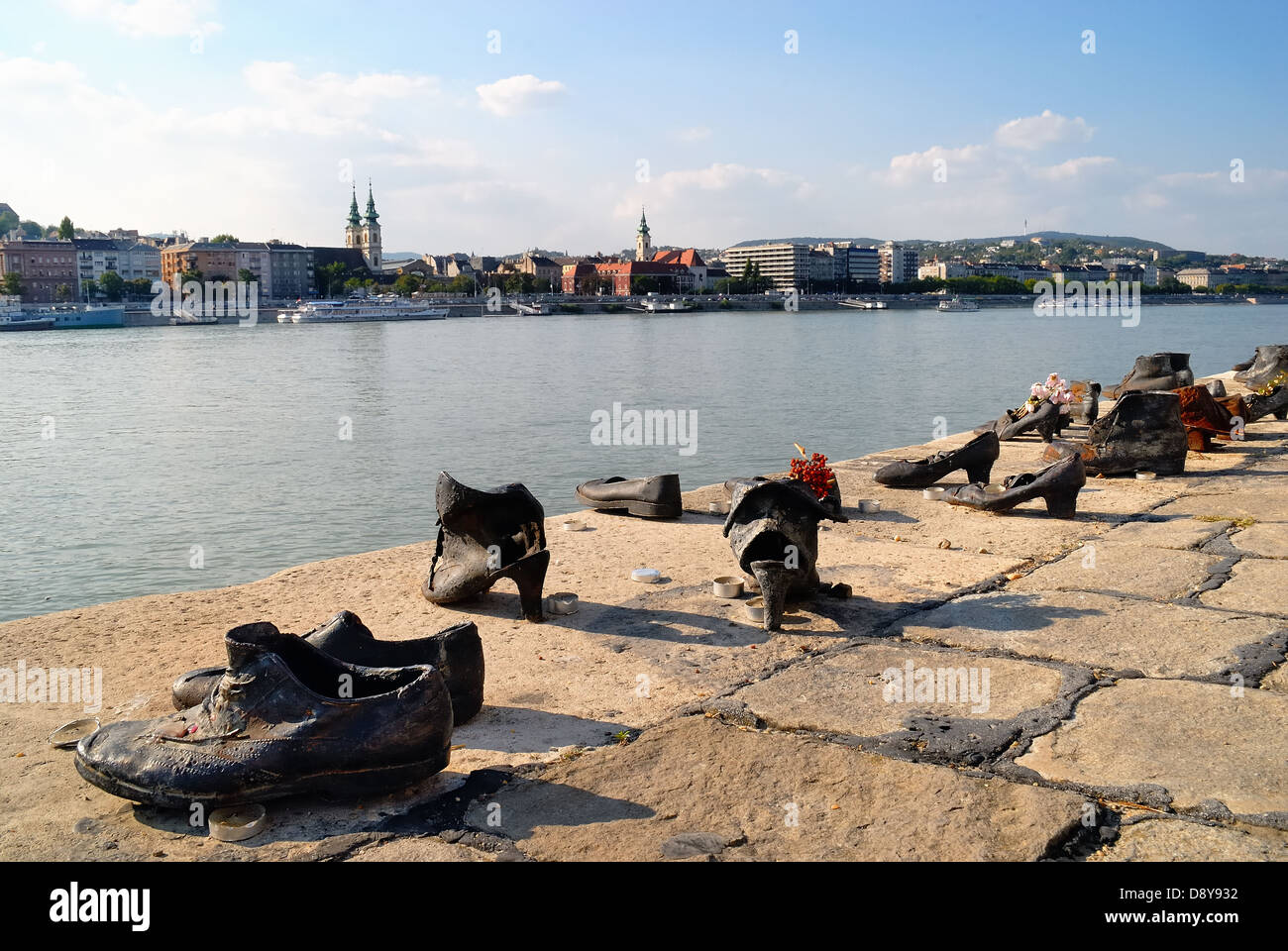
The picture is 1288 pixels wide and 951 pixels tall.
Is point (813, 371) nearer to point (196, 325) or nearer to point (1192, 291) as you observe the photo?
point (196, 325)

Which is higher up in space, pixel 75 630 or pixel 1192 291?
pixel 1192 291

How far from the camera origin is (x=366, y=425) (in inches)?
1129

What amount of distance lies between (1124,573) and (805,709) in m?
3.58

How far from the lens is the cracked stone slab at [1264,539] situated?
8.05m

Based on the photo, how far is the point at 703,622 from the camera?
21.5 feet

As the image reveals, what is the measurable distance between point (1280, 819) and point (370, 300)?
463ft

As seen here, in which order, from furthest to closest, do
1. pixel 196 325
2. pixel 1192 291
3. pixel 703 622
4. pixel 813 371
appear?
pixel 1192 291 → pixel 196 325 → pixel 813 371 → pixel 703 622

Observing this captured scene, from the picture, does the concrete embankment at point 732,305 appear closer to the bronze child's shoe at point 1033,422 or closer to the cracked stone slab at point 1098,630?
the bronze child's shoe at point 1033,422

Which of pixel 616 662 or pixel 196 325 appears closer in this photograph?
pixel 616 662

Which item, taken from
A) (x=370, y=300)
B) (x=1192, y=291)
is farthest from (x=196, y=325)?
(x=1192, y=291)

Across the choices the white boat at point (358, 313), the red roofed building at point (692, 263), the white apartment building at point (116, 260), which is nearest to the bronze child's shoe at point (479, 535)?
the white boat at point (358, 313)

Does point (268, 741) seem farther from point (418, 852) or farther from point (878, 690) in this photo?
point (878, 690)

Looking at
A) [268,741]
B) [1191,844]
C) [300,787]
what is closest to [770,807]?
[1191,844]

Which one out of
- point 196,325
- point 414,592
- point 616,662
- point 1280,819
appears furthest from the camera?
point 196,325
